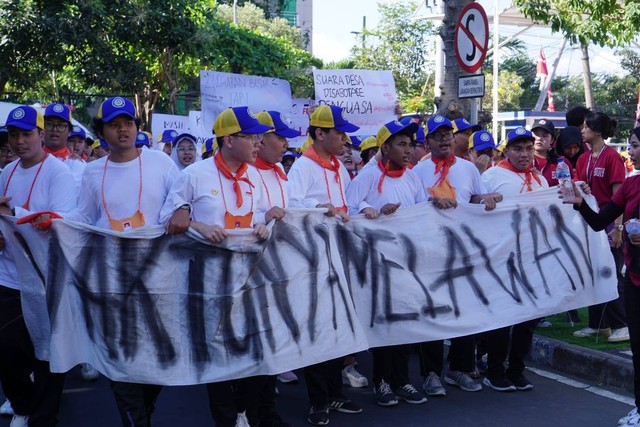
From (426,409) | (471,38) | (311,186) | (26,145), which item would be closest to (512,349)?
(426,409)

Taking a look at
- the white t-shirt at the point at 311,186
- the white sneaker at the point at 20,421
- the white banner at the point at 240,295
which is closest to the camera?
the white banner at the point at 240,295

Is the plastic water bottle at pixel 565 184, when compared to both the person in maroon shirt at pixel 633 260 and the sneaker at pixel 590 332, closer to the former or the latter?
the person in maroon shirt at pixel 633 260

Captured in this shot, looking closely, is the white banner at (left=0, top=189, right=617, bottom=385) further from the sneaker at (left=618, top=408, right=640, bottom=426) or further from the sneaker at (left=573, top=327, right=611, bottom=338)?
the sneaker at (left=573, top=327, right=611, bottom=338)

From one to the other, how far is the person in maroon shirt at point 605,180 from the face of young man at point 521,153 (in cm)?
103

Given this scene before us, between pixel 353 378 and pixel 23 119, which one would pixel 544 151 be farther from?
pixel 23 119

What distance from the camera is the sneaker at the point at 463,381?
668 cm

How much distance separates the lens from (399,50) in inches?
1671

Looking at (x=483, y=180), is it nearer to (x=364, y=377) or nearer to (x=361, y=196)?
(x=361, y=196)

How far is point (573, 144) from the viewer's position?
849 cm

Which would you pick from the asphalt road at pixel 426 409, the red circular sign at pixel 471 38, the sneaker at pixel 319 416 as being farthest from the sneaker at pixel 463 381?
the red circular sign at pixel 471 38

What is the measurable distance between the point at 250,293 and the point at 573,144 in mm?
4368

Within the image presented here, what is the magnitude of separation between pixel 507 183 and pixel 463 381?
1.53 metres

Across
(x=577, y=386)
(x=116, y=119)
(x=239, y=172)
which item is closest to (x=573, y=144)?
(x=577, y=386)

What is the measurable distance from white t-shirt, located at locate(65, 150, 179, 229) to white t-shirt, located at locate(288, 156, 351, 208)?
37.6 inches
